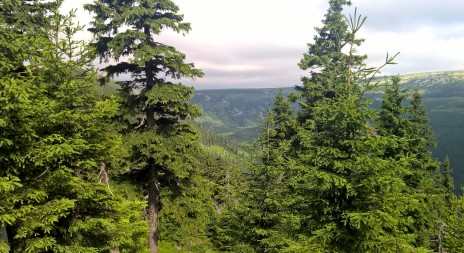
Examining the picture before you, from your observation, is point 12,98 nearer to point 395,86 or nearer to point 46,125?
point 46,125

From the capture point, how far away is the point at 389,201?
31.0 ft

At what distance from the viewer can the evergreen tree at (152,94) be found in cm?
1554

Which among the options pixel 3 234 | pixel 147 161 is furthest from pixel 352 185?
pixel 147 161

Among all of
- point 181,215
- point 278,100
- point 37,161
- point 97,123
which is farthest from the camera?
point 278,100

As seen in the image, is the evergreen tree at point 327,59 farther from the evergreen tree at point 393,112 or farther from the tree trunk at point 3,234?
the tree trunk at point 3,234

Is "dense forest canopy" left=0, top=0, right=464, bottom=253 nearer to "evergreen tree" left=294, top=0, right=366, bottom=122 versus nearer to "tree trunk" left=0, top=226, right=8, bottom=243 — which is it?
"tree trunk" left=0, top=226, right=8, bottom=243

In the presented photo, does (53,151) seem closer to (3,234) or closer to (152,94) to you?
(3,234)

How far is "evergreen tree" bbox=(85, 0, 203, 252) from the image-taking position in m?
15.5

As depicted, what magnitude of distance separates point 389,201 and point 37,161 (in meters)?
9.96

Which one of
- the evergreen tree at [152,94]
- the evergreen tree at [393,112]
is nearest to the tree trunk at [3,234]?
the evergreen tree at [152,94]

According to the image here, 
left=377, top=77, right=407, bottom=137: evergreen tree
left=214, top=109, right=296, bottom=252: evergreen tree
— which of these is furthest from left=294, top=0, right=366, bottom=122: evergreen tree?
left=214, top=109, right=296, bottom=252: evergreen tree

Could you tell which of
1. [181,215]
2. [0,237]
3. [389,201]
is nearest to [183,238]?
[181,215]

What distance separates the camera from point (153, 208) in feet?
55.5

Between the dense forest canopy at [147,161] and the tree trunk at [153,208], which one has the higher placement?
the dense forest canopy at [147,161]
